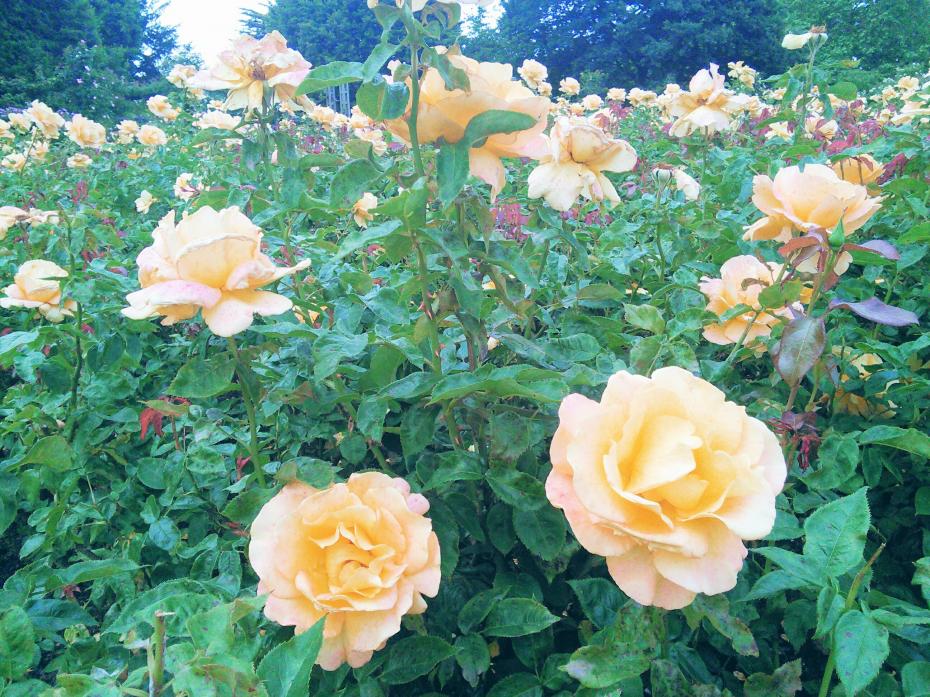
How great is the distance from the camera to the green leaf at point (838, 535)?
77cm

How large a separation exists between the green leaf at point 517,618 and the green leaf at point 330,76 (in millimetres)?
709

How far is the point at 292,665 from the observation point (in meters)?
0.58

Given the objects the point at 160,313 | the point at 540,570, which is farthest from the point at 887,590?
the point at 160,313

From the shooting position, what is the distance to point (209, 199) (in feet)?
5.16

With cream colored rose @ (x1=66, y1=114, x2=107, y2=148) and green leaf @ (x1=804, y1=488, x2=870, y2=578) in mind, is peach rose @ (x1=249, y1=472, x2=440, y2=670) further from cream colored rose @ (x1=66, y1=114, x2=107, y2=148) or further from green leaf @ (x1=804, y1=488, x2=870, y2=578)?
cream colored rose @ (x1=66, y1=114, x2=107, y2=148)

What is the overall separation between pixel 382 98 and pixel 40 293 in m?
1.09

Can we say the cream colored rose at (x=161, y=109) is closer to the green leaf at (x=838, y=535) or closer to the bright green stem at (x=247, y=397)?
the bright green stem at (x=247, y=397)

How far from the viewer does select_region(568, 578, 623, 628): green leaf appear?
Result: 35.2 inches

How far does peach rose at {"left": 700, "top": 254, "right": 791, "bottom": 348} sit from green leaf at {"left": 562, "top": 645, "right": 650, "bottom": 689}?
636mm

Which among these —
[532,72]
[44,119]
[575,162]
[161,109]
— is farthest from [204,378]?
[161,109]

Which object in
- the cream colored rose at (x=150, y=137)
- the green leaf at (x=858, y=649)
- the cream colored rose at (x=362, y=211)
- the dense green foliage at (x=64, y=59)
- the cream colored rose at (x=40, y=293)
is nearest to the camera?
the green leaf at (x=858, y=649)

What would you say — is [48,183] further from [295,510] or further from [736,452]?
[736,452]

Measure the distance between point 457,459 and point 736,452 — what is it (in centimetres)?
38

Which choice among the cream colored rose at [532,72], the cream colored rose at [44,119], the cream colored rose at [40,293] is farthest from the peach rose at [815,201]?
the cream colored rose at [44,119]
